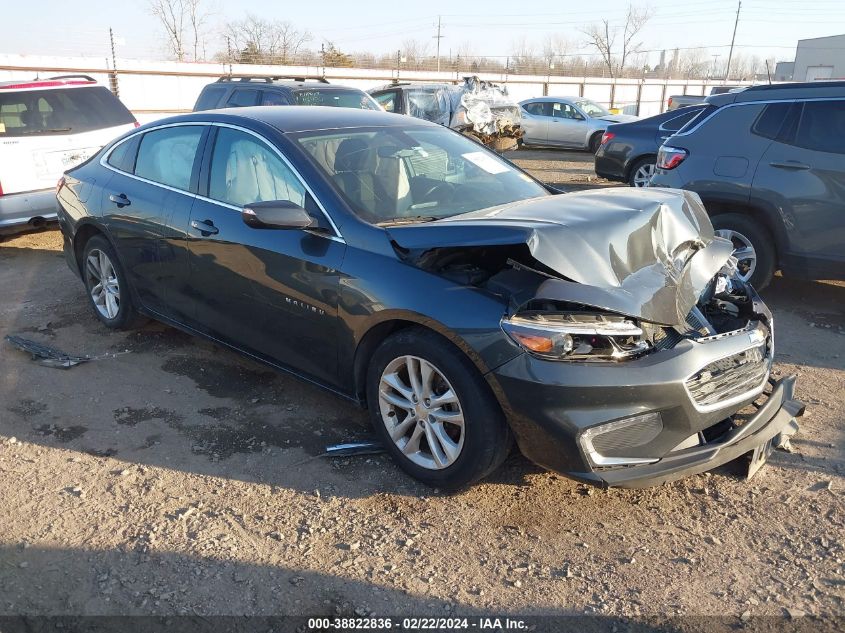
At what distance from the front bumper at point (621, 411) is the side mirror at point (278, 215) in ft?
4.35

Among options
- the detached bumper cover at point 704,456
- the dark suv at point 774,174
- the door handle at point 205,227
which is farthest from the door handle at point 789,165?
the door handle at point 205,227

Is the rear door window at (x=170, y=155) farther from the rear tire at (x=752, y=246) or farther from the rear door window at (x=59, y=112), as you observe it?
the rear tire at (x=752, y=246)

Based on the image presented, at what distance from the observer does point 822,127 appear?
5.71 m

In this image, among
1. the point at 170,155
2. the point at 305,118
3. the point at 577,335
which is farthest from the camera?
the point at 170,155

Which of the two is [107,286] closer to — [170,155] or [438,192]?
[170,155]

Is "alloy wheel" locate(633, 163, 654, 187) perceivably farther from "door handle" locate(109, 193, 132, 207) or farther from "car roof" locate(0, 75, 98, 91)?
"door handle" locate(109, 193, 132, 207)

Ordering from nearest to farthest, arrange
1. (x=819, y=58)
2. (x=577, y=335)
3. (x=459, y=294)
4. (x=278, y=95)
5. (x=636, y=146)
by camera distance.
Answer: (x=577, y=335), (x=459, y=294), (x=278, y=95), (x=636, y=146), (x=819, y=58)

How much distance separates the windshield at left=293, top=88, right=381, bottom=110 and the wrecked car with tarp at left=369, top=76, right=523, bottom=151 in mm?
3350

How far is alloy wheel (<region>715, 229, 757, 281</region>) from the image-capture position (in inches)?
235

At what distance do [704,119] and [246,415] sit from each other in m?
4.92

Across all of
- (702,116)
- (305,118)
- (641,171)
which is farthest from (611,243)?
(641,171)

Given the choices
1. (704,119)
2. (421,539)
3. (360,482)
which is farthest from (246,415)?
(704,119)

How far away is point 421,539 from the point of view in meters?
3.07

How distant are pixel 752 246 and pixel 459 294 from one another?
12.7 ft
